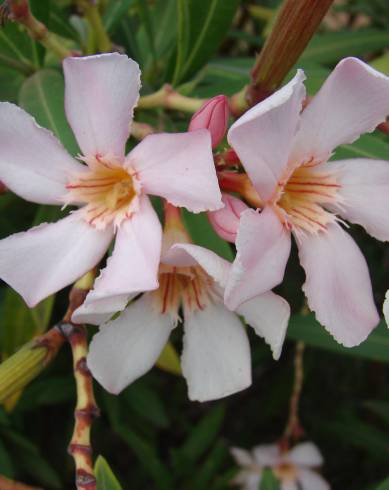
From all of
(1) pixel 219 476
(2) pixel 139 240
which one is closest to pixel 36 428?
(1) pixel 219 476

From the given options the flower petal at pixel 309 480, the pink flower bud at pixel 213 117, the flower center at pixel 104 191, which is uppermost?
the pink flower bud at pixel 213 117

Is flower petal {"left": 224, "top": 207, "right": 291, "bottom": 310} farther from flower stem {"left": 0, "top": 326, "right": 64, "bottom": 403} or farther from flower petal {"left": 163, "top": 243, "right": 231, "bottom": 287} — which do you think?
flower stem {"left": 0, "top": 326, "right": 64, "bottom": 403}

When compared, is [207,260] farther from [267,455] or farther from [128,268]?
[267,455]

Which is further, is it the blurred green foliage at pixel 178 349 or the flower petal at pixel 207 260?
the blurred green foliage at pixel 178 349

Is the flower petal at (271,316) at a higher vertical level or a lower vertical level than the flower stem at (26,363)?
higher

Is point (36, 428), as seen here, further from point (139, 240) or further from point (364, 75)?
point (364, 75)

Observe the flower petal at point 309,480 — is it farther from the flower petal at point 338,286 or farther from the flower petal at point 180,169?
the flower petal at point 180,169

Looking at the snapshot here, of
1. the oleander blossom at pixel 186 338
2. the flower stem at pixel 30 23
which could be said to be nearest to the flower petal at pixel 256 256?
the oleander blossom at pixel 186 338
